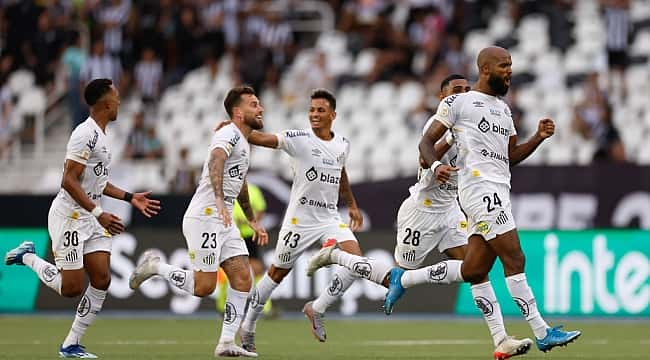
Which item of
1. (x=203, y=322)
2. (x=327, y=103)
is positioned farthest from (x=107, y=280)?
(x=203, y=322)

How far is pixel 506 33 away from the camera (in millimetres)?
28078

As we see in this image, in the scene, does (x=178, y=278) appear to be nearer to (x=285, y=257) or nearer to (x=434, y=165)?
(x=285, y=257)

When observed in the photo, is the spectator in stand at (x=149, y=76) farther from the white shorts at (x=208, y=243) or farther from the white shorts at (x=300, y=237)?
the white shorts at (x=208, y=243)

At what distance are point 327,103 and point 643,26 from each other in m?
14.4

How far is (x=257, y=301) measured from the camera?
1430 centimetres

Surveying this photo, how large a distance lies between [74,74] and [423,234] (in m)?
15.9

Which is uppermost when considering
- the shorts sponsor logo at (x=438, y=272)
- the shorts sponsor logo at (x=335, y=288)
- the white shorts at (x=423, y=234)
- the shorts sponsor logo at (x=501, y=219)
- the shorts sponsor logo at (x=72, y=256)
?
the shorts sponsor logo at (x=501, y=219)

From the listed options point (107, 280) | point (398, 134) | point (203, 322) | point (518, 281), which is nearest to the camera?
point (518, 281)

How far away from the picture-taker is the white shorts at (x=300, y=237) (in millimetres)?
14359

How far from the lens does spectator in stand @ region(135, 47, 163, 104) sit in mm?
29119

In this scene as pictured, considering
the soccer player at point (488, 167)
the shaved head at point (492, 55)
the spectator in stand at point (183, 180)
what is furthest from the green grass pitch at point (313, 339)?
the spectator in stand at point (183, 180)

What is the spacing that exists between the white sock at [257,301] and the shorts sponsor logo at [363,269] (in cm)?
109

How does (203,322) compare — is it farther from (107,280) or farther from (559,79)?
(559,79)

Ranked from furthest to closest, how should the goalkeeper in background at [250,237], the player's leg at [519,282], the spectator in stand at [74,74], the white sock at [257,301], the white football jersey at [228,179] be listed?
the spectator in stand at [74,74] → the goalkeeper in background at [250,237] → the white sock at [257,301] → the white football jersey at [228,179] → the player's leg at [519,282]
